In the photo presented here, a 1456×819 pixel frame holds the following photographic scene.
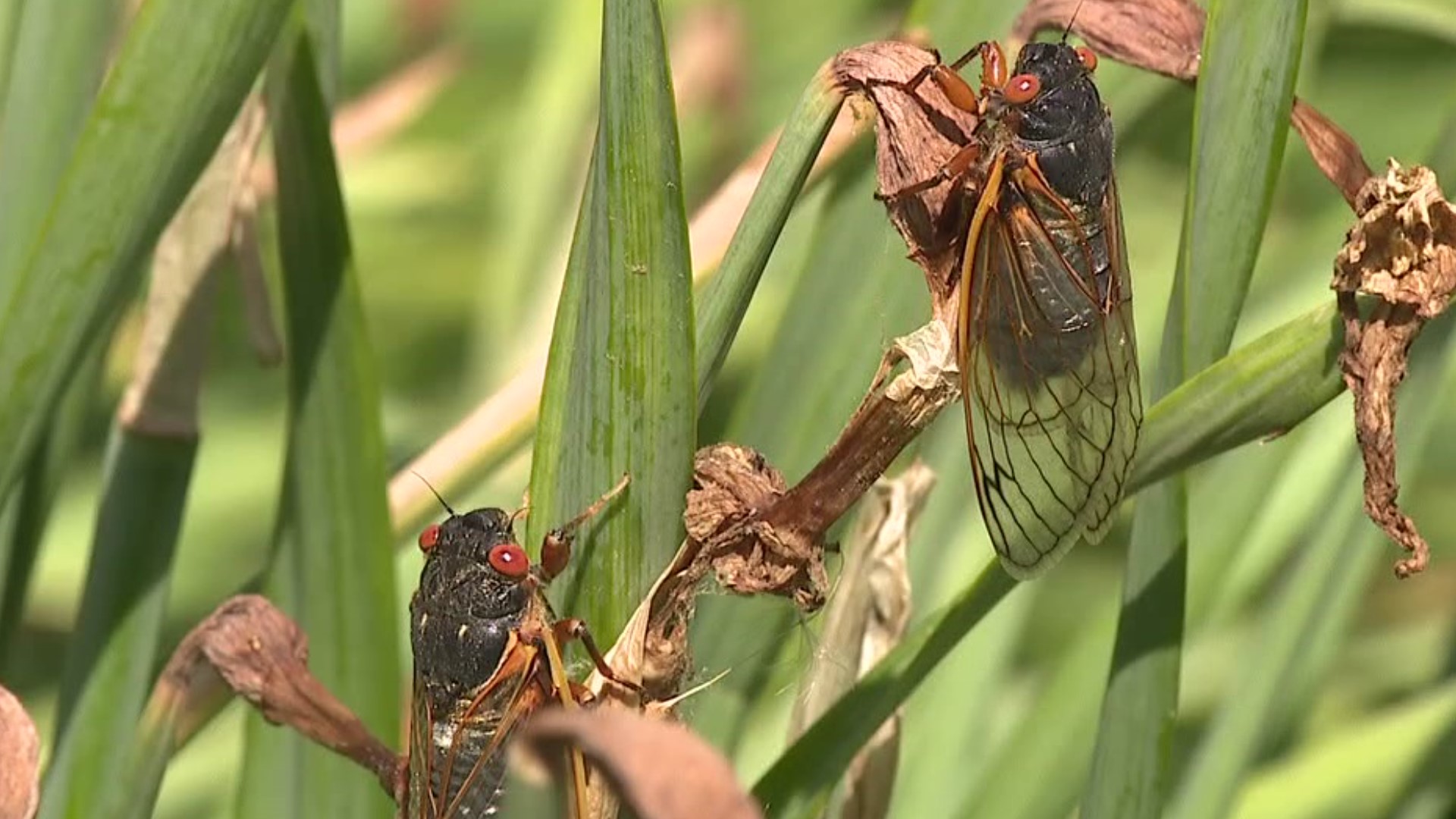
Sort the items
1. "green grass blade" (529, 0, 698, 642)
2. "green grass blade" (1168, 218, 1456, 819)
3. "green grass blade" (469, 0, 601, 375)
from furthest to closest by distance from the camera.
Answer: "green grass blade" (469, 0, 601, 375), "green grass blade" (1168, 218, 1456, 819), "green grass blade" (529, 0, 698, 642)

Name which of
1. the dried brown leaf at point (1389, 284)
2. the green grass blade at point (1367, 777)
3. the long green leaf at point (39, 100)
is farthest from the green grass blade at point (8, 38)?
the green grass blade at point (1367, 777)

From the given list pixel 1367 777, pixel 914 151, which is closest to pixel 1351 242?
pixel 914 151

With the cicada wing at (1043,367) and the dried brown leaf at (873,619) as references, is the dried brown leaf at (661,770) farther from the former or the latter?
the dried brown leaf at (873,619)

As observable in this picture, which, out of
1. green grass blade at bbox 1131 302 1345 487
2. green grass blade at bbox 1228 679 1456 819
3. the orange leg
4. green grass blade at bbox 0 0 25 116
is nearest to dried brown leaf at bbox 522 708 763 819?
the orange leg

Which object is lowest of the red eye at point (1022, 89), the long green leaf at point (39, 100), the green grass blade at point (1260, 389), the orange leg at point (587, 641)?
the green grass blade at point (1260, 389)

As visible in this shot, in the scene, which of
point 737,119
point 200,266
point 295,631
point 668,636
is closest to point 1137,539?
point 668,636

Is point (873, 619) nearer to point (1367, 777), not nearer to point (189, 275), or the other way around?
point (189, 275)

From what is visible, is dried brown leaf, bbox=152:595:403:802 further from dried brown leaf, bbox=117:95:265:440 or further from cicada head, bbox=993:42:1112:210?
cicada head, bbox=993:42:1112:210
